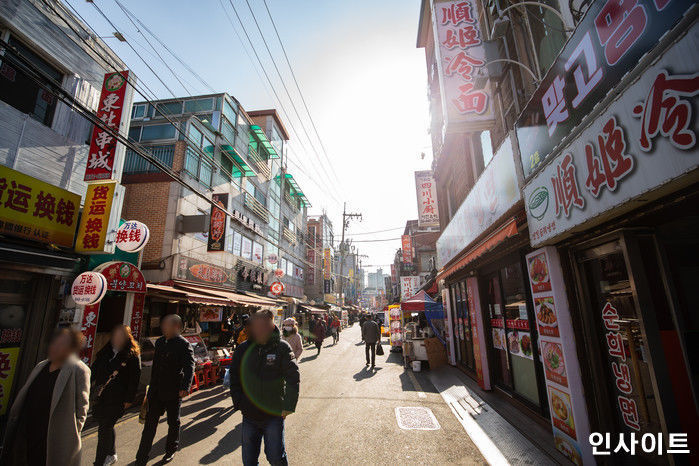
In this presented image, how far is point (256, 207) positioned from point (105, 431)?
725 inches

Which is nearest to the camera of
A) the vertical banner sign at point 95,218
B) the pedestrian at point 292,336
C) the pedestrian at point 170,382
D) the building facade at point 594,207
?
the building facade at point 594,207

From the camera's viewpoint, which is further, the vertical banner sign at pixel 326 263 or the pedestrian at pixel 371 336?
the vertical banner sign at pixel 326 263

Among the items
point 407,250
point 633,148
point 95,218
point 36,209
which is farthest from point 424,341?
point 407,250

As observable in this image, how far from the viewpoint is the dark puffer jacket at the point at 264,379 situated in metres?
3.23

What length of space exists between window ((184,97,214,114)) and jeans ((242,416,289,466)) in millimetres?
18154

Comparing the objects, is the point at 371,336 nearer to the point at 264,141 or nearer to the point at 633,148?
the point at 633,148

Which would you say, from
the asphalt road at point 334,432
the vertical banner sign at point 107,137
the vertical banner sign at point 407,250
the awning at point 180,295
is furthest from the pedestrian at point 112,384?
the vertical banner sign at point 407,250

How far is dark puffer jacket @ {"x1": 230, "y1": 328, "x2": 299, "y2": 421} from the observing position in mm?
3234

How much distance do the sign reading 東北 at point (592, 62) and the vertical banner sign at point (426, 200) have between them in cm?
1017

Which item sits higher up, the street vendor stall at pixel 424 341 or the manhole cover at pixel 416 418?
the street vendor stall at pixel 424 341

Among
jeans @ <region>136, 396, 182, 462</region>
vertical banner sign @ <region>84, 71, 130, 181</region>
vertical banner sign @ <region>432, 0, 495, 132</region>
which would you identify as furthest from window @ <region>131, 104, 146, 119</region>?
jeans @ <region>136, 396, 182, 462</region>

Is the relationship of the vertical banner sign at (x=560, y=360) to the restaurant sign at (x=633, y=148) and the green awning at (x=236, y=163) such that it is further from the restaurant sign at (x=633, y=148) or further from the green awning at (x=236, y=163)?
the green awning at (x=236, y=163)

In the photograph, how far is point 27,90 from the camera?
7.66 metres

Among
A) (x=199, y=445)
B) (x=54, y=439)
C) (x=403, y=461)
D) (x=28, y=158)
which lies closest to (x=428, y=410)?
(x=403, y=461)
